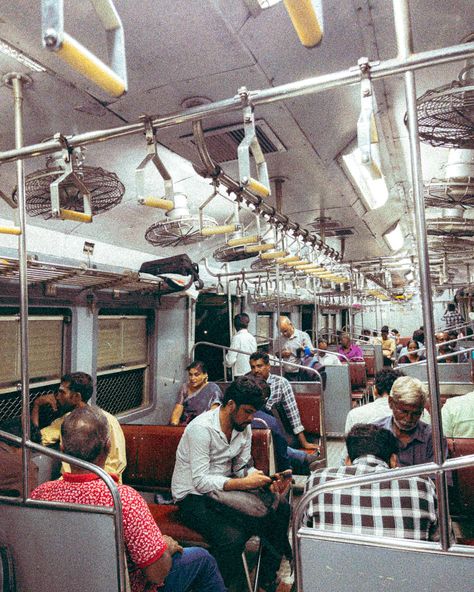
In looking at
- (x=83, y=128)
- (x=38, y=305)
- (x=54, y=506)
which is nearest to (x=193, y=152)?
(x=83, y=128)

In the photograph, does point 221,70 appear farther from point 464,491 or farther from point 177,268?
point 177,268

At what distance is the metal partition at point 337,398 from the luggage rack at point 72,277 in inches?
142

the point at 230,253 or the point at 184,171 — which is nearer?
the point at 184,171

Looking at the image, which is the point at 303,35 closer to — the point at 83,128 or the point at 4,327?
the point at 83,128

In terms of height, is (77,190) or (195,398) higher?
(77,190)

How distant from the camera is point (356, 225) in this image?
696cm

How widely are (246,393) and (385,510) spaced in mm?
1189

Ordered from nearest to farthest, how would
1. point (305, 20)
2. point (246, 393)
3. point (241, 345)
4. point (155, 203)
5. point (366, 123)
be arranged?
point (305, 20) < point (366, 123) < point (155, 203) < point (246, 393) < point (241, 345)

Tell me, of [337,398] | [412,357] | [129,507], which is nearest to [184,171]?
[129,507]

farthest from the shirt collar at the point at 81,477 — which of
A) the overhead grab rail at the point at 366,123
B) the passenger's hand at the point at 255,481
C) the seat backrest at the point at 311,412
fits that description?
the seat backrest at the point at 311,412

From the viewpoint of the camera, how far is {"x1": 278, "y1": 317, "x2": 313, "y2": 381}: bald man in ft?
24.5

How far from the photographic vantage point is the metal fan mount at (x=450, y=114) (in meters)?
2.20

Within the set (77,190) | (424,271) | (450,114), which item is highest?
(450,114)

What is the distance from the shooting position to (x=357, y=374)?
29.3 ft
